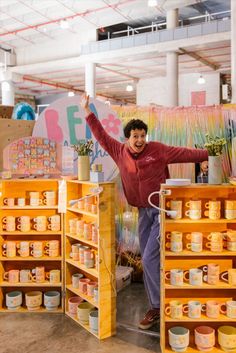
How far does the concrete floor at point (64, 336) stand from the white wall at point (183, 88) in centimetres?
844

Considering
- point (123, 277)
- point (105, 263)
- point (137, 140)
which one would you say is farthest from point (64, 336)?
point (137, 140)

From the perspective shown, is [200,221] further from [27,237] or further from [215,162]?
[27,237]

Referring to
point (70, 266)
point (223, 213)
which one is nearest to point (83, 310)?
point (70, 266)

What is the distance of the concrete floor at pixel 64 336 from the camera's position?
3.01 m

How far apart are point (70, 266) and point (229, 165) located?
94.7 inches

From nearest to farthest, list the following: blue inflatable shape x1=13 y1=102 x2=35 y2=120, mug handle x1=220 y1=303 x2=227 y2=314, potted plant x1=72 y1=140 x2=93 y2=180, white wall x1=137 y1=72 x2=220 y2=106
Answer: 1. mug handle x1=220 y1=303 x2=227 y2=314
2. potted plant x1=72 y1=140 x2=93 y2=180
3. blue inflatable shape x1=13 y1=102 x2=35 y2=120
4. white wall x1=137 y1=72 x2=220 y2=106

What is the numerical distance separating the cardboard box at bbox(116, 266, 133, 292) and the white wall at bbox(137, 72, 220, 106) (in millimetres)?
7350

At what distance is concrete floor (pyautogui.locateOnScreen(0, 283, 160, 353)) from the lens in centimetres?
301

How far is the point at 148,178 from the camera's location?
330 cm

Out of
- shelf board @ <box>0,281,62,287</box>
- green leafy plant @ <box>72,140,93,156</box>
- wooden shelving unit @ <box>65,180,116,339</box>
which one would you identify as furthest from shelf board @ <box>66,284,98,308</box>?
green leafy plant @ <box>72,140,93,156</box>

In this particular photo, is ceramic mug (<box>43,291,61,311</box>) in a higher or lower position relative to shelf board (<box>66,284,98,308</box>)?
lower

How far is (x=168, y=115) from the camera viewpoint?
5.04 metres

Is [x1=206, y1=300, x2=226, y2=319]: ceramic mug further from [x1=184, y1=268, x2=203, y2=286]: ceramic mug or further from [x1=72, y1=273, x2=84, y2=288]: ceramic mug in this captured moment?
[x1=72, y1=273, x2=84, y2=288]: ceramic mug

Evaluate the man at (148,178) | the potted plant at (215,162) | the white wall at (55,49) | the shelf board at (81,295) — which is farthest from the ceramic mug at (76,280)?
the white wall at (55,49)
